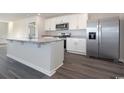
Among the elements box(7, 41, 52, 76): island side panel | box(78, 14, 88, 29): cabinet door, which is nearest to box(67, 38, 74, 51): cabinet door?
box(78, 14, 88, 29): cabinet door

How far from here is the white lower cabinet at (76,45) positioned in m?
2.59

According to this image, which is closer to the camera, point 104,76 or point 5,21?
point 5,21

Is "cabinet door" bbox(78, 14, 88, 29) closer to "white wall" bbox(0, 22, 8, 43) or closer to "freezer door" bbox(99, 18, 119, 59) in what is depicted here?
"freezer door" bbox(99, 18, 119, 59)

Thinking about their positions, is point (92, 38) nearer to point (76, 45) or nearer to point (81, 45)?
point (81, 45)

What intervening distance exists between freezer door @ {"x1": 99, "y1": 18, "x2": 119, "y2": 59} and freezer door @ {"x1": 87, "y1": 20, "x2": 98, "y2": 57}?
99 millimetres

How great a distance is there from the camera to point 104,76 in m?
1.50

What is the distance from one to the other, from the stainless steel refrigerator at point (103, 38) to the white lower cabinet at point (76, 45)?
13 cm

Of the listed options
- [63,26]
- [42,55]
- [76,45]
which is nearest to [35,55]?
[42,55]

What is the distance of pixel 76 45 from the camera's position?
2729mm
